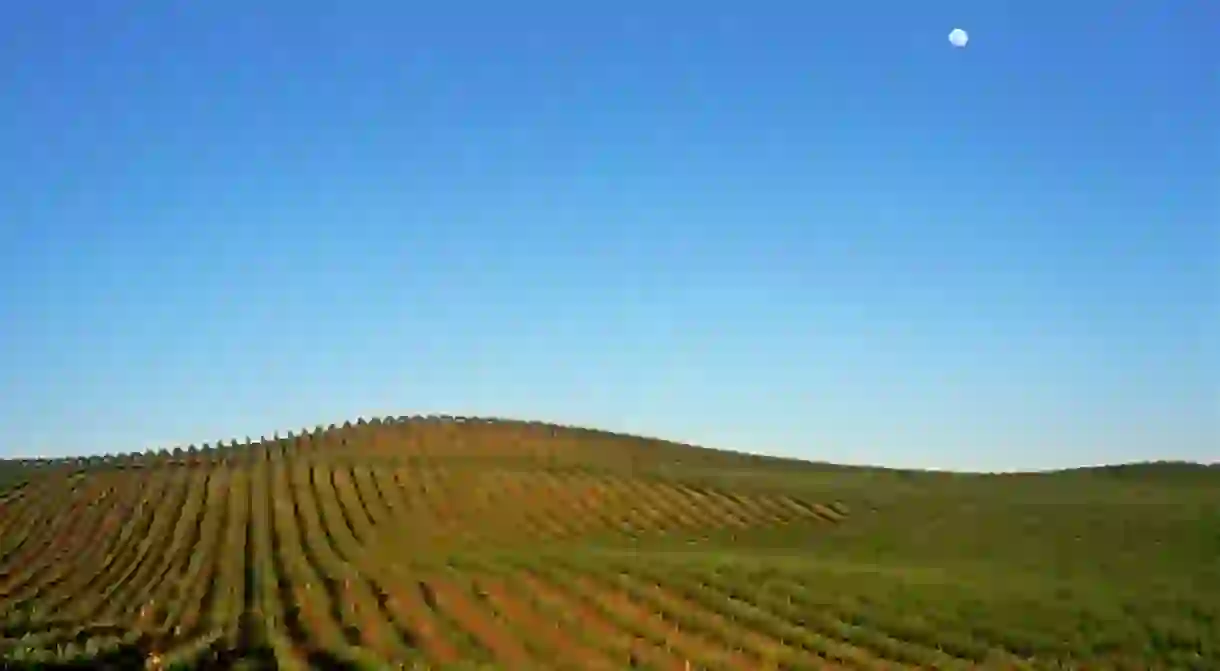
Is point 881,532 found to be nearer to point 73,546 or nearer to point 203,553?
point 203,553

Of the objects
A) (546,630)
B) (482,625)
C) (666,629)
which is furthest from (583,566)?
(482,625)

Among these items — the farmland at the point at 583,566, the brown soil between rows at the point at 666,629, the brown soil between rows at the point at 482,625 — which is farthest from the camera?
the farmland at the point at 583,566

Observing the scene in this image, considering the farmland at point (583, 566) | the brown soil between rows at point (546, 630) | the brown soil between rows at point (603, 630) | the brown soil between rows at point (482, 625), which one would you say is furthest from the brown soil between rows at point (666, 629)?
the brown soil between rows at point (482, 625)

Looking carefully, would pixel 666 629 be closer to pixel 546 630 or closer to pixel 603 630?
pixel 603 630

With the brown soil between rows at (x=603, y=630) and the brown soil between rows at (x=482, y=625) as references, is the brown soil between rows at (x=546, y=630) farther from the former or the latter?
the brown soil between rows at (x=603, y=630)

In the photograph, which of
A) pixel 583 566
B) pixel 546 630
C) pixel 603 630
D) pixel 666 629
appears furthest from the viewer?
pixel 583 566

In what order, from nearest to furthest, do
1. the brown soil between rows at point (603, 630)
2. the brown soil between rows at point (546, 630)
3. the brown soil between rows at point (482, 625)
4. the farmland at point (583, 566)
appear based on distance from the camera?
the brown soil between rows at point (482, 625) → the brown soil between rows at point (546, 630) → the brown soil between rows at point (603, 630) → the farmland at point (583, 566)

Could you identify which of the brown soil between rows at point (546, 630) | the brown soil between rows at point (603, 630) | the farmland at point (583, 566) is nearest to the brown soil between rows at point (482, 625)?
the farmland at point (583, 566)

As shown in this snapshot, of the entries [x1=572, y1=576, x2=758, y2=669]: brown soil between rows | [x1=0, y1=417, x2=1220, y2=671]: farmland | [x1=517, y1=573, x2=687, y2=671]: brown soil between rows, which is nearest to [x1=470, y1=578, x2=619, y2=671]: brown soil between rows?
[x1=0, y1=417, x2=1220, y2=671]: farmland

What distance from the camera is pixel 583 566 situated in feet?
164

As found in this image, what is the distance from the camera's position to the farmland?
3825 centimetres

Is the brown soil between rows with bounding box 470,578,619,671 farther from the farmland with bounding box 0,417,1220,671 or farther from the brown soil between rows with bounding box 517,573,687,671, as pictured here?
the brown soil between rows with bounding box 517,573,687,671

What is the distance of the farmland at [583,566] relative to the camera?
→ 3825 centimetres

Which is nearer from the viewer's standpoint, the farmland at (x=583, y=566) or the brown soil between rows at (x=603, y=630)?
the brown soil between rows at (x=603, y=630)
